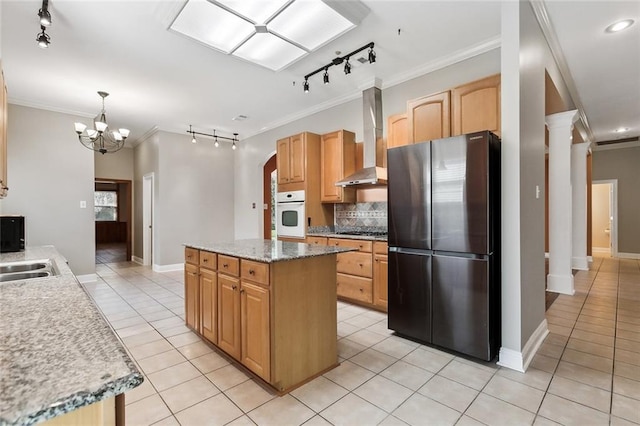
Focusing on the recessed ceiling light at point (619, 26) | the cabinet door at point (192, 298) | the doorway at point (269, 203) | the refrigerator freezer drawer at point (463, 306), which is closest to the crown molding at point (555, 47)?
the recessed ceiling light at point (619, 26)

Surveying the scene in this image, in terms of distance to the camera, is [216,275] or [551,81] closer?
[216,275]

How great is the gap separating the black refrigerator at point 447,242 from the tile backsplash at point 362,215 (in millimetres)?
1328

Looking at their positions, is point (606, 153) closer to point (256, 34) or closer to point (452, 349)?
point (452, 349)

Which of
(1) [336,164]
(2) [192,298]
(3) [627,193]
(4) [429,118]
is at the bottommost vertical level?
(2) [192,298]

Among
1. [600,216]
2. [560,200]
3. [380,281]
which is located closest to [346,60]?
[380,281]

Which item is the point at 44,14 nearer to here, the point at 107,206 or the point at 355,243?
the point at 355,243

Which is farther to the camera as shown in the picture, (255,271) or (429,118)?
(429,118)

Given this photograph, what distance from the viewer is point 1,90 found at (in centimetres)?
220

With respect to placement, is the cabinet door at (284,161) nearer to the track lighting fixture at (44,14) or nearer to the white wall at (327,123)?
the white wall at (327,123)

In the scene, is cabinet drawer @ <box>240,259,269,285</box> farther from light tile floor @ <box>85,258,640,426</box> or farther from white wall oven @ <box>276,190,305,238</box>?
white wall oven @ <box>276,190,305,238</box>

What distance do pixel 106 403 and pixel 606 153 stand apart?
1073 cm

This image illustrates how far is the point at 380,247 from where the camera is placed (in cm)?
351

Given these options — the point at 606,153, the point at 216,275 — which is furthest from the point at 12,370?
the point at 606,153

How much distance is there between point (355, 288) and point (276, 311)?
A: 196 cm
